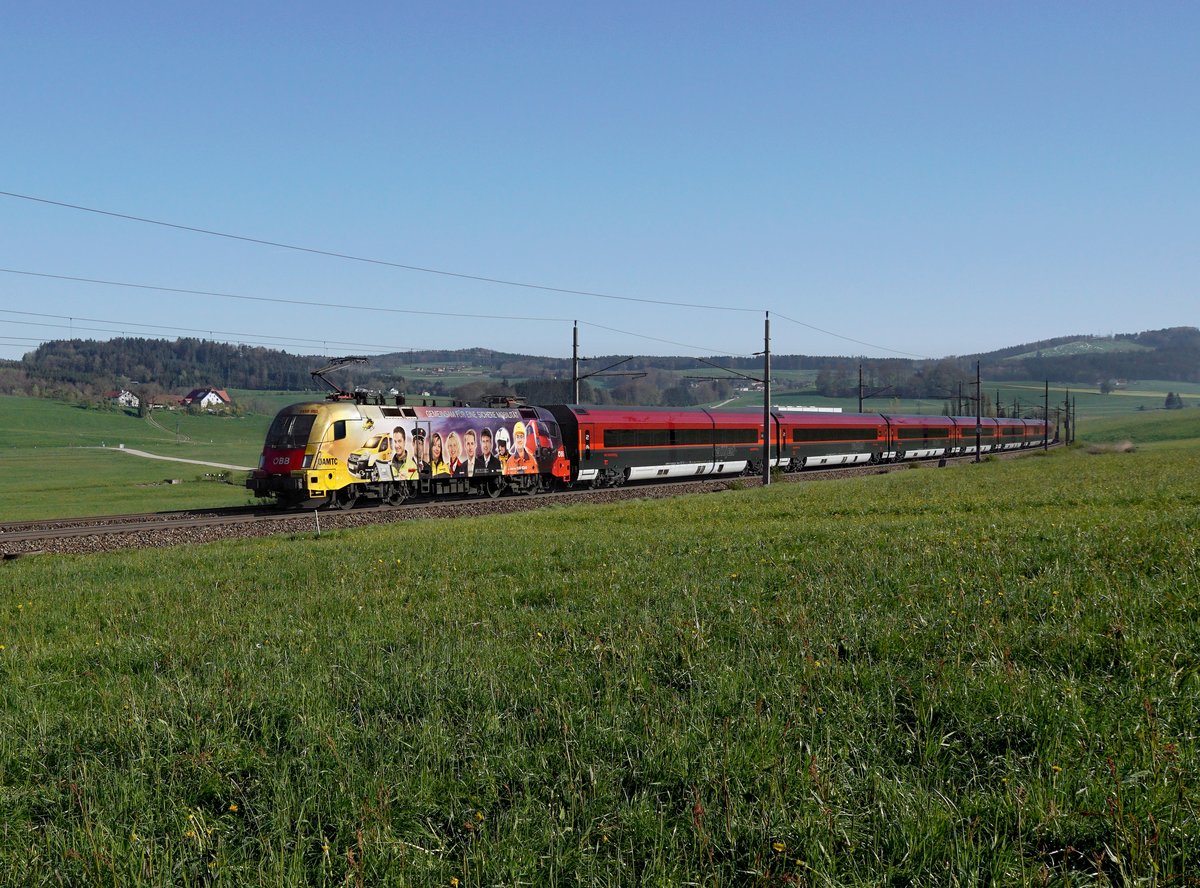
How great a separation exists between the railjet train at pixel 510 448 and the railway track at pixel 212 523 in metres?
1.10

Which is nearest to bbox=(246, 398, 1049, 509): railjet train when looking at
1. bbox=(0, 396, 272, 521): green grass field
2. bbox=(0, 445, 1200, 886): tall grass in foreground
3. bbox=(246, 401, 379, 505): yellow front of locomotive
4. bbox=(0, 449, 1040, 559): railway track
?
bbox=(246, 401, 379, 505): yellow front of locomotive

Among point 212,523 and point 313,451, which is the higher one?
point 313,451

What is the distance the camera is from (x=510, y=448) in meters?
38.1

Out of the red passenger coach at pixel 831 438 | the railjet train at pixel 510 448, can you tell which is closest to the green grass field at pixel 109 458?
the railjet train at pixel 510 448

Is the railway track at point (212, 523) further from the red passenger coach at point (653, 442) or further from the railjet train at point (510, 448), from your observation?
the red passenger coach at point (653, 442)

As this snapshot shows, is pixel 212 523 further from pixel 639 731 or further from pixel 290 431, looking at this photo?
pixel 639 731

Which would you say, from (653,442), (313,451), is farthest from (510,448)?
(313,451)

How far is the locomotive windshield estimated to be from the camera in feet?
99.6

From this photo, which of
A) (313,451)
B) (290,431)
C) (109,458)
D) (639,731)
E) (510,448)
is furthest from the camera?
(109,458)

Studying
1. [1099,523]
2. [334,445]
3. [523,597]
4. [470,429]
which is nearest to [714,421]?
[470,429]

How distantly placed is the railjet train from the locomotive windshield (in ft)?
0.14

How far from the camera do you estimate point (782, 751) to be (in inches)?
206

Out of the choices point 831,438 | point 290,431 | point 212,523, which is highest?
point 290,431

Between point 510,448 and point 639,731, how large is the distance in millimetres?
32714
